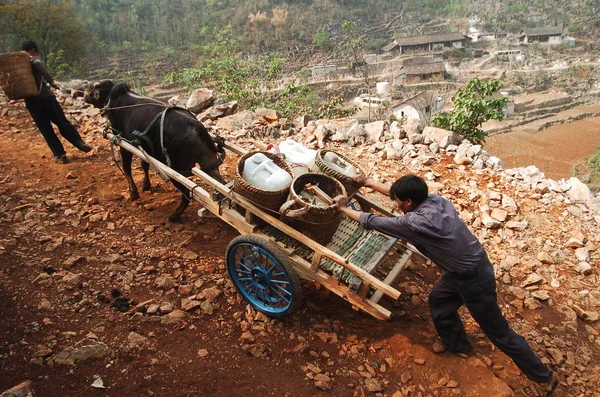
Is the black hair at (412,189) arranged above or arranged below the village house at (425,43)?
above

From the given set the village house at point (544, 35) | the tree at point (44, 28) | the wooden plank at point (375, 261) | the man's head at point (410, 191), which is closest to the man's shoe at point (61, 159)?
the wooden plank at point (375, 261)

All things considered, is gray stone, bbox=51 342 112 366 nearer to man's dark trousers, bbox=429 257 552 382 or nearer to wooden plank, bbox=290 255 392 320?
wooden plank, bbox=290 255 392 320

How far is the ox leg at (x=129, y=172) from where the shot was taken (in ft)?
15.0

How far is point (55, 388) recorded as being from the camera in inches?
94.4

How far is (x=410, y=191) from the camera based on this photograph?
2.51 metres

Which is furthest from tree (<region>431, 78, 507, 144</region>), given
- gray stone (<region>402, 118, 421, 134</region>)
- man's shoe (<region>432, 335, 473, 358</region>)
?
man's shoe (<region>432, 335, 473, 358</region>)

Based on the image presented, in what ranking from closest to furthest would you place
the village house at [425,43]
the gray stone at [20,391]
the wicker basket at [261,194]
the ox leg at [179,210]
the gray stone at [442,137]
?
the gray stone at [20,391]
the wicker basket at [261,194]
the ox leg at [179,210]
the gray stone at [442,137]
the village house at [425,43]

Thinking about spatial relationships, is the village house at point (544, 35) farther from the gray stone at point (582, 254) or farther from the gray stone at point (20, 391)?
the gray stone at point (20, 391)

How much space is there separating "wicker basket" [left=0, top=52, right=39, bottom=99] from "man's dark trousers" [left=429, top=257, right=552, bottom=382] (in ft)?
18.6

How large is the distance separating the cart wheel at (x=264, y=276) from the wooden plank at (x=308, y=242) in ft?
0.55

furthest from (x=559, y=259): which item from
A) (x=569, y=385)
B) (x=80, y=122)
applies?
(x=80, y=122)

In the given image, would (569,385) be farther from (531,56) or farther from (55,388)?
(531,56)

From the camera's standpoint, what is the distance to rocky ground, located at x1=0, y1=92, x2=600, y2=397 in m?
2.61

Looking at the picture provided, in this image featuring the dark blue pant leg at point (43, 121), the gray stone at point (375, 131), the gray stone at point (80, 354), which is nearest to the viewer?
the gray stone at point (80, 354)
